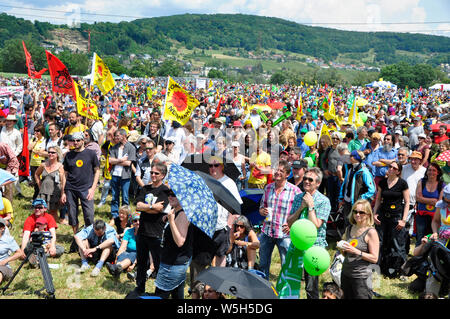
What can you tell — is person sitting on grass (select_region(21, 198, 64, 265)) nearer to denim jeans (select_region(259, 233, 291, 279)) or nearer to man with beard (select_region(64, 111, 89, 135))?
denim jeans (select_region(259, 233, 291, 279))

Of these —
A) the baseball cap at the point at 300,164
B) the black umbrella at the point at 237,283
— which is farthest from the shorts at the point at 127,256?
the black umbrella at the point at 237,283

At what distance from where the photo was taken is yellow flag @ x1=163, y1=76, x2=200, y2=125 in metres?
9.78

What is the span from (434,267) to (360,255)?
3.93 ft

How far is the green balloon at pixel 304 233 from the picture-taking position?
15.1 ft

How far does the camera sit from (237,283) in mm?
4160

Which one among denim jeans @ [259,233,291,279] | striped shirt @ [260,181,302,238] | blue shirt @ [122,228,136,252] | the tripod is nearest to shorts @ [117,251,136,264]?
blue shirt @ [122,228,136,252]

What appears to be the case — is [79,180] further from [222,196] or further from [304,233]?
[304,233]

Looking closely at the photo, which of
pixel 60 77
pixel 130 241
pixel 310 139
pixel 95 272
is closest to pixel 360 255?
pixel 130 241

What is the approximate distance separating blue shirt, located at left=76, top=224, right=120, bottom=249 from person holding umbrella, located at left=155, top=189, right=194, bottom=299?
8.38ft

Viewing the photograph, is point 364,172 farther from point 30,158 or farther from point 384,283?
point 30,158

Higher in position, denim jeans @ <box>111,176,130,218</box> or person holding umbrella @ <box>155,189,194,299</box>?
person holding umbrella @ <box>155,189,194,299</box>

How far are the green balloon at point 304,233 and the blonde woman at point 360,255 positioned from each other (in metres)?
0.32

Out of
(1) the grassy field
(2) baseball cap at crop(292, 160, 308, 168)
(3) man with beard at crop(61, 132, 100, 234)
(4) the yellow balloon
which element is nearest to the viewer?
(1) the grassy field

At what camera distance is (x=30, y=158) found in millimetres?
9688
